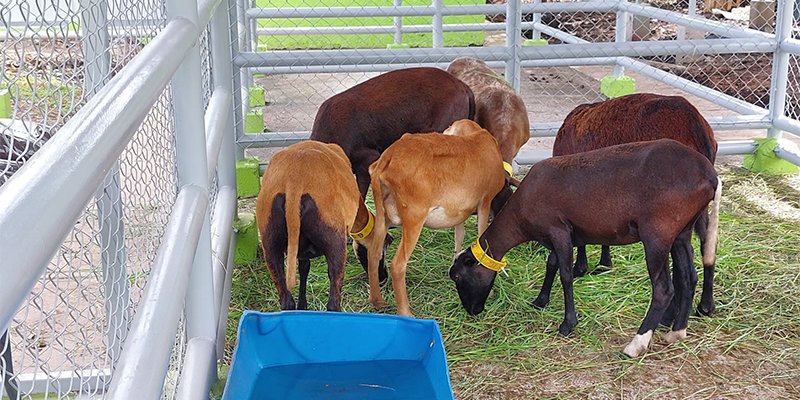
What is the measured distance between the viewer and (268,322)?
3.50 metres

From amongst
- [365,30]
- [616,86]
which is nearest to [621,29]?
[616,86]

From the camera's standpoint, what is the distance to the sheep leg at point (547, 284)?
15.4 feet

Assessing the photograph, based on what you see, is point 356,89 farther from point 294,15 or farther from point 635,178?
point 294,15

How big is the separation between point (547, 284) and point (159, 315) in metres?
3.03

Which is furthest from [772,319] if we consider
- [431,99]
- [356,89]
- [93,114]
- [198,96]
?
[93,114]

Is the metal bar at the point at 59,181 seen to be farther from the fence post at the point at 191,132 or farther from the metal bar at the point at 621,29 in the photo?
the metal bar at the point at 621,29

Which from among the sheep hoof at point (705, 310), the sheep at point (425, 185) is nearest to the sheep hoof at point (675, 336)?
the sheep hoof at point (705, 310)

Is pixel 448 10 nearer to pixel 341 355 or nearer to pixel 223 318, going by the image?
pixel 223 318

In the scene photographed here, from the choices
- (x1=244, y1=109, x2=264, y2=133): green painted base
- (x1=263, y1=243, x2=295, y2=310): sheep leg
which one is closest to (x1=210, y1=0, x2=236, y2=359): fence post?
(x1=263, y1=243, x2=295, y2=310): sheep leg

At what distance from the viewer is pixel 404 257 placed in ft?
15.0

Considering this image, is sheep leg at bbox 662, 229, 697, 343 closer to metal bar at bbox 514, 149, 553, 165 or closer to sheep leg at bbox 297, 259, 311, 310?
sheep leg at bbox 297, 259, 311, 310

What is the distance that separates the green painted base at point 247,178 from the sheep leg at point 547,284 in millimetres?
2509

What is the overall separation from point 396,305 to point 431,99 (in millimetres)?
1470

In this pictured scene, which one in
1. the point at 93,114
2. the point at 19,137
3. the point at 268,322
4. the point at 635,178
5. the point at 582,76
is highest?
the point at 93,114
